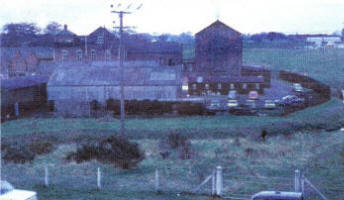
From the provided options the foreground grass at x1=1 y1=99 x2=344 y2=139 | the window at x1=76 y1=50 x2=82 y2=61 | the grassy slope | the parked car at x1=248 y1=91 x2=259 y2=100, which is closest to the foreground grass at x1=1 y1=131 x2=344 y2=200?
the foreground grass at x1=1 y1=99 x2=344 y2=139

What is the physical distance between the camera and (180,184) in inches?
177

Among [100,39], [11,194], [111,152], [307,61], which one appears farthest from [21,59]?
[11,194]

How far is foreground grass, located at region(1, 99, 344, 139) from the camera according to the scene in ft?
28.4

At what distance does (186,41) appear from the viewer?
8805 mm

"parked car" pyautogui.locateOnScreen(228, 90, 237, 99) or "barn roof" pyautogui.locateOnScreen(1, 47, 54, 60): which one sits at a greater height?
"barn roof" pyautogui.locateOnScreen(1, 47, 54, 60)

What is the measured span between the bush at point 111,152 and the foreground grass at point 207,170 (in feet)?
0.55

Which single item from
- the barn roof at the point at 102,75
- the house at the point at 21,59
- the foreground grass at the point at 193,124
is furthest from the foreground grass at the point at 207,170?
the house at the point at 21,59

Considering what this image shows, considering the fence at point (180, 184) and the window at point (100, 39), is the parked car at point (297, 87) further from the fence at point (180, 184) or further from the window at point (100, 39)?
the window at point (100, 39)

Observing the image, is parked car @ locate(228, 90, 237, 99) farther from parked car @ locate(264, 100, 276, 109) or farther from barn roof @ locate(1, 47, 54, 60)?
barn roof @ locate(1, 47, 54, 60)

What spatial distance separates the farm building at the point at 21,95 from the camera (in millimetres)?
9500

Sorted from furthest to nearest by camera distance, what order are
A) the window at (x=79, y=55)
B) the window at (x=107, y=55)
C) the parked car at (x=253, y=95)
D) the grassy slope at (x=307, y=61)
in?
the window at (x=79, y=55), the window at (x=107, y=55), the parked car at (x=253, y=95), the grassy slope at (x=307, y=61)

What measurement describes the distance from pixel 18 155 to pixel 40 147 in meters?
0.74

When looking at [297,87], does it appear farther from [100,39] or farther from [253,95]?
[100,39]

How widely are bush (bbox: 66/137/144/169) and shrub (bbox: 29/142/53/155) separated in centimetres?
92
